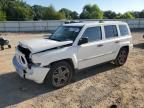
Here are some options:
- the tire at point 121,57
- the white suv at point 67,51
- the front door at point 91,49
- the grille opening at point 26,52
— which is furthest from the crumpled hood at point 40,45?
the tire at point 121,57

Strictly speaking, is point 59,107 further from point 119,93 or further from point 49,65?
point 119,93

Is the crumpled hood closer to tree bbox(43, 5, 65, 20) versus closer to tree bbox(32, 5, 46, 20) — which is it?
tree bbox(43, 5, 65, 20)

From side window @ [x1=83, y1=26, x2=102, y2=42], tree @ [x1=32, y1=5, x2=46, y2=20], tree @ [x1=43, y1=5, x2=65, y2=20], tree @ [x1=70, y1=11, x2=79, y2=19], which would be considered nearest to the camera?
side window @ [x1=83, y1=26, x2=102, y2=42]

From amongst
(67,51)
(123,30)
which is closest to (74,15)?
(123,30)

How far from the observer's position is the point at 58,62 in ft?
22.8

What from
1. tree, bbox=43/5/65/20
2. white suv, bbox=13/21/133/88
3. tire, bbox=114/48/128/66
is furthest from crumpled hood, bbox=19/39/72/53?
tree, bbox=43/5/65/20

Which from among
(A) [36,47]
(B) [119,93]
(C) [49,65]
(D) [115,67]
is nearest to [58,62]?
(C) [49,65]

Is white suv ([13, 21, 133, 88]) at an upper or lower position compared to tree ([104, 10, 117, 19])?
lower

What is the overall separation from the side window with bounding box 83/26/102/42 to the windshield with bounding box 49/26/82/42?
12.3 inches

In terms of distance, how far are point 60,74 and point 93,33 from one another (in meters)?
1.90

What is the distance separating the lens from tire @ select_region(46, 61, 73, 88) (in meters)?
6.85

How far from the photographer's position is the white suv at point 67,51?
666 centimetres

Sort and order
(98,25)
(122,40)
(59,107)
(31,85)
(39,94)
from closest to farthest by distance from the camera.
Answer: (59,107), (39,94), (31,85), (98,25), (122,40)

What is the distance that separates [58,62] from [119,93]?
1938 millimetres
